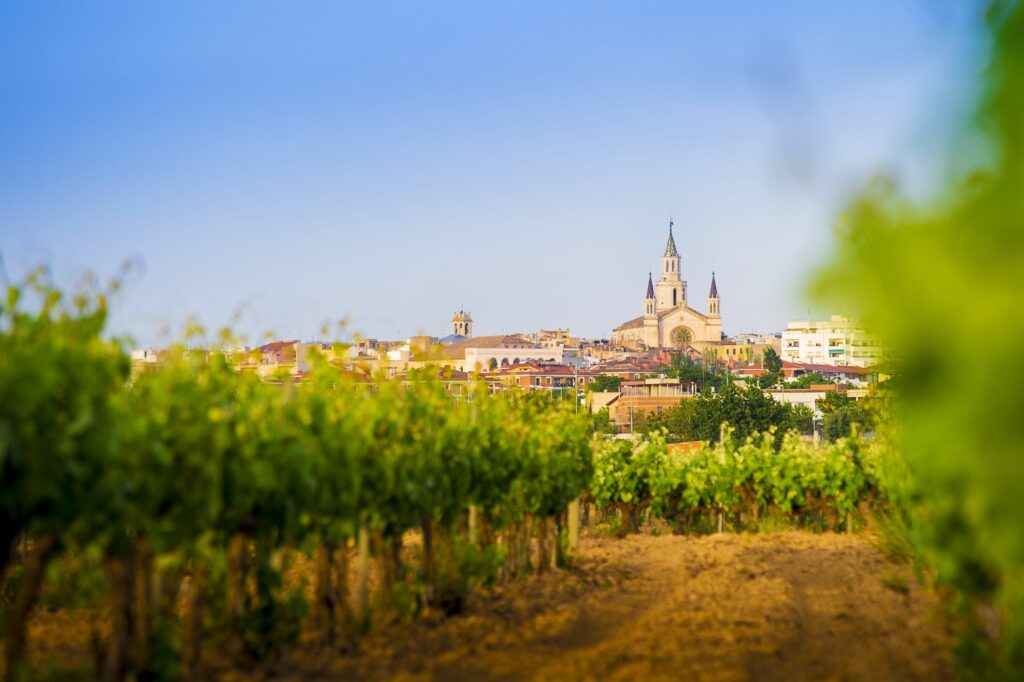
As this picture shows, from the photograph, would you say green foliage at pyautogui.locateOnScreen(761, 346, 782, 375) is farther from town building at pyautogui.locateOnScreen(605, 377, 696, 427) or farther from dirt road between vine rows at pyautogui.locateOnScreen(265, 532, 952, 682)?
dirt road between vine rows at pyautogui.locateOnScreen(265, 532, 952, 682)

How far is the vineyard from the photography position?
6.46 metres

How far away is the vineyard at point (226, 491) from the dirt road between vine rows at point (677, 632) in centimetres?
50

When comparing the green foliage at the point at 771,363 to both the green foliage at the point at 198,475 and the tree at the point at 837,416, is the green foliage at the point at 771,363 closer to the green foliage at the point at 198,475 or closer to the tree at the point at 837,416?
the tree at the point at 837,416

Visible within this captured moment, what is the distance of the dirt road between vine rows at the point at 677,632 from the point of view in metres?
8.86

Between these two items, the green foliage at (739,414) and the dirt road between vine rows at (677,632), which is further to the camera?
the green foliage at (739,414)

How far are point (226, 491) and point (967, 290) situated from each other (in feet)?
17.2

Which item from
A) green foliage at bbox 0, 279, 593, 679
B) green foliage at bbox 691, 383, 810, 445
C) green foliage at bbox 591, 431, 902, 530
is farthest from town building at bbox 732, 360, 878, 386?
green foliage at bbox 0, 279, 593, 679

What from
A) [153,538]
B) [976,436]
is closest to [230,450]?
[153,538]

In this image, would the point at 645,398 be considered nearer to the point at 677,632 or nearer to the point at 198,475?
the point at 677,632

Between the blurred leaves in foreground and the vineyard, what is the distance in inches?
152

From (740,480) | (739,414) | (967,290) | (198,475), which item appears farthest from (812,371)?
(967,290)

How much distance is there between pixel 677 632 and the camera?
10.8 m

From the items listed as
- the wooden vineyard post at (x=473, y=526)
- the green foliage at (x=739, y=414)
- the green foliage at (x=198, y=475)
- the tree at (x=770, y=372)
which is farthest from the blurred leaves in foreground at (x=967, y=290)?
the tree at (x=770, y=372)

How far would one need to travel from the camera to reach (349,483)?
9.25 metres
